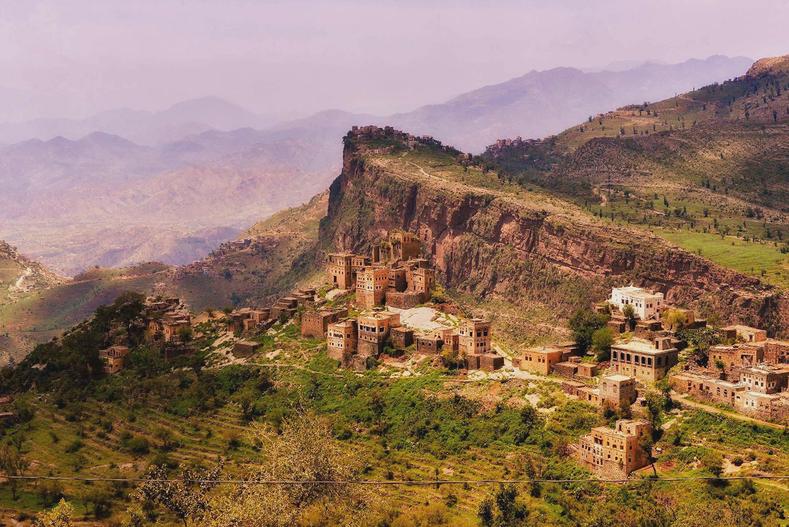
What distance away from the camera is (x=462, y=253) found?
12556 cm

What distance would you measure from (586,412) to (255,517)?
70.8 ft

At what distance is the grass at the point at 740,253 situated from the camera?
96750mm

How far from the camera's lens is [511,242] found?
11900 cm

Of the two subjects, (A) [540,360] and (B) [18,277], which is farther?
(B) [18,277]

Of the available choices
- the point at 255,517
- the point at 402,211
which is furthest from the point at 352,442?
the point at 402,211

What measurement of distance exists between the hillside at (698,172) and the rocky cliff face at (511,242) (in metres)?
6.01

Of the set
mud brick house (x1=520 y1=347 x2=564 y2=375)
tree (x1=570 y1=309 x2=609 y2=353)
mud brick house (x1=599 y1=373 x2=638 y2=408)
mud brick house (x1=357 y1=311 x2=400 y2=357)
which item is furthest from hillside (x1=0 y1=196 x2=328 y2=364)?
mud brick house (x1=599 y1=373 x2=638 y2=408)

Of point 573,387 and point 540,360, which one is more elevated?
point 540,360

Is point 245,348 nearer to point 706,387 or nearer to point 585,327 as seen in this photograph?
point 585,327

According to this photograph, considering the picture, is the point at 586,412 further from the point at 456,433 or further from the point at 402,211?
the point at 402,211

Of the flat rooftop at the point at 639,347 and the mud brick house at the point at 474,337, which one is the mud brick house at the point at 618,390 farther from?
the mud brick house at the point at 474,337

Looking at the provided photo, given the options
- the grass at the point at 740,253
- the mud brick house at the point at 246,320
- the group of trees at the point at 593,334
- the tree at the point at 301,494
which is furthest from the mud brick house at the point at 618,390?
the grass at the point at 740,253

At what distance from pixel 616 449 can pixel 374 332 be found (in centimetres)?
2413

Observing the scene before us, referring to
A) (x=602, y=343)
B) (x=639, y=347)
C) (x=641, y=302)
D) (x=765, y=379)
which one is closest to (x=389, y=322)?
(x=602, y=343)
